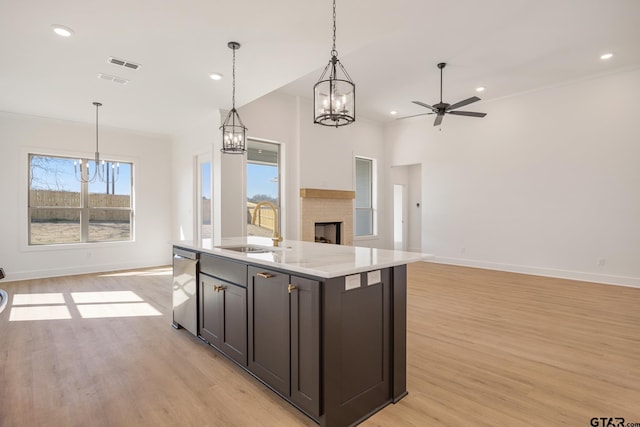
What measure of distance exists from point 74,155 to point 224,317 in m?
5.65

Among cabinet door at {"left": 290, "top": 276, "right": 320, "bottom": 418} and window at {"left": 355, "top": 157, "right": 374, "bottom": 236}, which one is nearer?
cabinet door at {"left": 290, "top": 276, "right": 320, "bottom": 418}

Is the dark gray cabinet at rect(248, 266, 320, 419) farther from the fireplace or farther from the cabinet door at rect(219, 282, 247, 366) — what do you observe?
the fireplace

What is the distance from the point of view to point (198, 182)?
21.6ft

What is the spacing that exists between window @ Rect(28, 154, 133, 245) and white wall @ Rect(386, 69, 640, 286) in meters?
6.71

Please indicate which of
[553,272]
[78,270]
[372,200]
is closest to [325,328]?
[553,272]

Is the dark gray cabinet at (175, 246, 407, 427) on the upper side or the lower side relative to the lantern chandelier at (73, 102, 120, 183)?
lower

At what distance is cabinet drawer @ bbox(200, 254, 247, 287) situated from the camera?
235 centimetres

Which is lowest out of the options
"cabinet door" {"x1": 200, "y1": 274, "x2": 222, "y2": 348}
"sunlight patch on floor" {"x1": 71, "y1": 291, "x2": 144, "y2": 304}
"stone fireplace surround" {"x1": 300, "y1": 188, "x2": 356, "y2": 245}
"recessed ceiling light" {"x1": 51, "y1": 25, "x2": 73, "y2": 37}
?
"sunlight patch on floor" {"x1": 71, "y1": 291, "x2": 144, "y2": 304}

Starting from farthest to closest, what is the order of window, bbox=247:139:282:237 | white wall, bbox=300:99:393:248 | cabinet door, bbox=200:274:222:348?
1. white wall, bbox=300:99:393:248
2. window, bbox=247:139:282:237
3. cabinet door, bbox=200:274:222:348

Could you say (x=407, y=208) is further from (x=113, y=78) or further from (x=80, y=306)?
(x=80, y=306)

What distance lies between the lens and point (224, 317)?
259 cm

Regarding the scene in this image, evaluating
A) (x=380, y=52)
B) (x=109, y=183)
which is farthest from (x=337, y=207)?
(x=109, y=183)

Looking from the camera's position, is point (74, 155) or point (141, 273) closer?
point (74, 155)

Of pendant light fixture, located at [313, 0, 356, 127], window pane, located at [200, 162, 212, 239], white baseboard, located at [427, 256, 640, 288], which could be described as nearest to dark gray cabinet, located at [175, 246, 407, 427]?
pendant light fixture, located at [313, 0, 356, 127]
